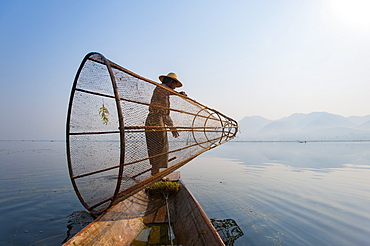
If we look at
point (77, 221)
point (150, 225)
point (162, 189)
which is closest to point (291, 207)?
point (162, 189)

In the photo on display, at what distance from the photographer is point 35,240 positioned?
108 inches

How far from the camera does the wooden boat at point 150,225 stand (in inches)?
76.6

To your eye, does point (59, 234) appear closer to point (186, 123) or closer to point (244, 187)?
point (186, 123)

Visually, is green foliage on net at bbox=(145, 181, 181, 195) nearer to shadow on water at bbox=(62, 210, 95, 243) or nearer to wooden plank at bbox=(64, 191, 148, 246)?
wooden plank at bbox=(64, 191, 148, 246)

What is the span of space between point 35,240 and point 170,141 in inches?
94.5

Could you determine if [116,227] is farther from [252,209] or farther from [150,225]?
[252,209]

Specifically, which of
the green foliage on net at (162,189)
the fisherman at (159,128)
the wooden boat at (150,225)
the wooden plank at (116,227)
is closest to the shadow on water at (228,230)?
the wooden boat at (150,225)

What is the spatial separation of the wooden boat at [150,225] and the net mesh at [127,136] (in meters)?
0.29

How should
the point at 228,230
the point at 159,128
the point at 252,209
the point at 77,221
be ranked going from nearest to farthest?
the point at 159,128 < the point at 228,230 < the point at 77,221 < the point at 252,209

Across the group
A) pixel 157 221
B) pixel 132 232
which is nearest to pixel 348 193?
pixel 157 221

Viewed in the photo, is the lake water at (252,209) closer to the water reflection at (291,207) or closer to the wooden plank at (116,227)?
the water reflection at (291,207)

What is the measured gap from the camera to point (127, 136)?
7.18 feet

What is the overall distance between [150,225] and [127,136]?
1511 mm

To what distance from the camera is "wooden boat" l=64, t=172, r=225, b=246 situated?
6.38 ft
